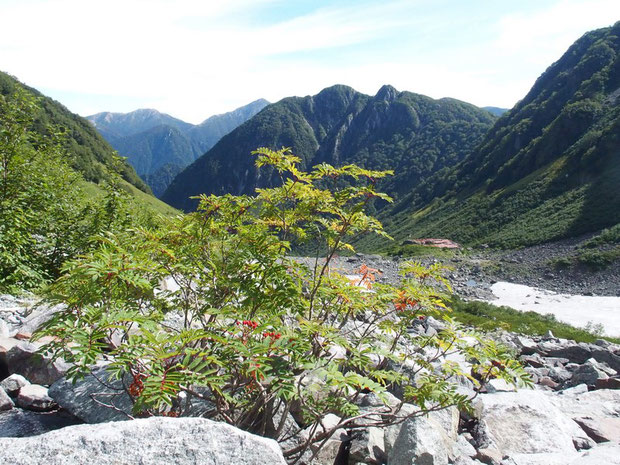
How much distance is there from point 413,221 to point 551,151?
43.6 meters

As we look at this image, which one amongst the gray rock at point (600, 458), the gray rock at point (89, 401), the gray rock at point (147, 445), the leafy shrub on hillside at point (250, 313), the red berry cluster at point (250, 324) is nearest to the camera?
the gray rock at point (147, 445)

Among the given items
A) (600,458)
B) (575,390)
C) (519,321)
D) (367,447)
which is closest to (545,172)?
(519,321)

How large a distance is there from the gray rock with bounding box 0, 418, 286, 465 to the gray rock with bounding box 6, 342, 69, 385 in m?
3.01

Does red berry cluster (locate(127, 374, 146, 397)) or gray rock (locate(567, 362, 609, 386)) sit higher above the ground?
red berry cluster (locate(127, 374, 146, 397))

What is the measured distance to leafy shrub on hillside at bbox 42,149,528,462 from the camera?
108 inches

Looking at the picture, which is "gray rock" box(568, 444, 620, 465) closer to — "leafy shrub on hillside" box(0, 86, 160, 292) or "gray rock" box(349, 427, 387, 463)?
"gray rock" box(349, 427, 387, 463)

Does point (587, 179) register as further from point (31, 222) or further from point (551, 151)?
point (31, 222)

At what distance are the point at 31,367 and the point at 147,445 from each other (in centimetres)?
372

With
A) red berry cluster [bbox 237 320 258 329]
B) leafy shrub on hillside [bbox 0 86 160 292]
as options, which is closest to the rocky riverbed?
red berry cluster [bbox 237 320 258 329]

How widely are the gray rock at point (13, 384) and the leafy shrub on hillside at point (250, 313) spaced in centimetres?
164

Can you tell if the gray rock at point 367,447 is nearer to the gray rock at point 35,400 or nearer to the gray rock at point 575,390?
the gray rock at point 35,400

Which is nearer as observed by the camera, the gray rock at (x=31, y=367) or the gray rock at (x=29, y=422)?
the gray rock at (x=29, y=422)

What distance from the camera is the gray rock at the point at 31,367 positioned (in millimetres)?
4953

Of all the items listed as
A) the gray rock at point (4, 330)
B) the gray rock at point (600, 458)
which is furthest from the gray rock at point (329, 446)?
the gray rock at point (4, 330)
